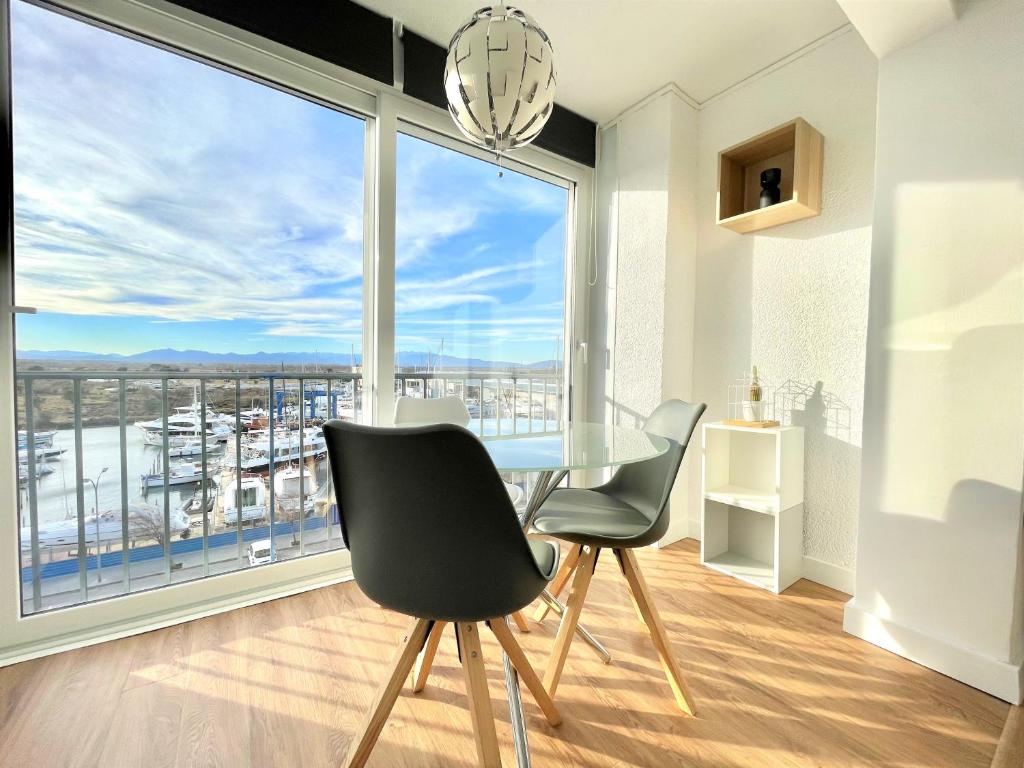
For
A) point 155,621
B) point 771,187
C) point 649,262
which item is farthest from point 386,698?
point 771,187

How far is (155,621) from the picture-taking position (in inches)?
69.0

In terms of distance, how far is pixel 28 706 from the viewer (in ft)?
4.34

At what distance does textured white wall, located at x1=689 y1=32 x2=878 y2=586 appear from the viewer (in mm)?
2049

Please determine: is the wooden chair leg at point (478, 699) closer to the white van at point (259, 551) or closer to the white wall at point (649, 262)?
the white van at point (259, 551)

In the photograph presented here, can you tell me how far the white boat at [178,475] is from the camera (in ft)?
6.30

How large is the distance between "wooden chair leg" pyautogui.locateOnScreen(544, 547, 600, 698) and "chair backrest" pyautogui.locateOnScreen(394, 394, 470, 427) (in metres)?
0.83

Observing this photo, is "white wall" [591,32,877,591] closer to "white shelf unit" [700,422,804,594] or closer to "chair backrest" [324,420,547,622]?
"white shelf unit" [700,422,804,594]

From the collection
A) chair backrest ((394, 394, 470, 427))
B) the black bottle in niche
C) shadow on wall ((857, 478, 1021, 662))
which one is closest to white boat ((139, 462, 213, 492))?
chair backrest ((394, 394, 470, 427))

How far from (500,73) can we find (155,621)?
2.29m

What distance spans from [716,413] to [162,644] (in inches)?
109

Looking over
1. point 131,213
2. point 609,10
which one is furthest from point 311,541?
point 609,10

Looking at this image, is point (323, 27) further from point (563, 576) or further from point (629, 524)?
point (563, 576)

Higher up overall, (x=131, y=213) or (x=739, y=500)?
(x=131, y=213)

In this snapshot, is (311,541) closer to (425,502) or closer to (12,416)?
(12,416)
